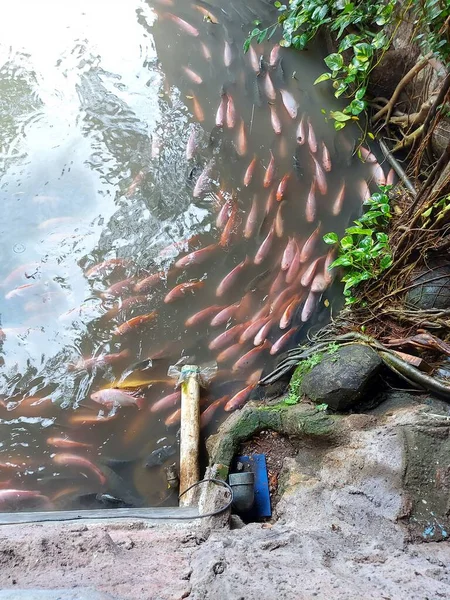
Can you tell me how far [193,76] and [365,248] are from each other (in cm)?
340

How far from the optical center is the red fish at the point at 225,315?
4328 mm

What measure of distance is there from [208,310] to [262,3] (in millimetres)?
4813

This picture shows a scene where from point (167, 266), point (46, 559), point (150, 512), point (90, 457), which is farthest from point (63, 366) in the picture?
point (46, 559)

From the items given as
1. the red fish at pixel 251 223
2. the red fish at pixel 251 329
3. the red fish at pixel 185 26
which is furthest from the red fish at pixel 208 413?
the red fish at pixel 185 26

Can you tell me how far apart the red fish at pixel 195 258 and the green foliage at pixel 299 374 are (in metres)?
1.56

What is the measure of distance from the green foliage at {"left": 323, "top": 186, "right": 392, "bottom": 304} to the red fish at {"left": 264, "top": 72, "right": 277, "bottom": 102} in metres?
2.02

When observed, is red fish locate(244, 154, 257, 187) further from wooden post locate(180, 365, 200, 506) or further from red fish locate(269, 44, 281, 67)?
wooden post locate(180, 365, 200, 506)

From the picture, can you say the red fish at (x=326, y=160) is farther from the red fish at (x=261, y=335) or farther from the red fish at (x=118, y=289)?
the red fish at (x=118, y=289)

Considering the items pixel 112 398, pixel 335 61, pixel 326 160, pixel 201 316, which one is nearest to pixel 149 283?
pixel 201 316

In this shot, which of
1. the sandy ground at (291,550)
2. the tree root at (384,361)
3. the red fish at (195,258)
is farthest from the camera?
the red fish at (195,258)

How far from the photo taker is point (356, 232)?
13.8ft

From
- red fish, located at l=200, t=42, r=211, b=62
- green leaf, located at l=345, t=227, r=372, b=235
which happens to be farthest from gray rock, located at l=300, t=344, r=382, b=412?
red fish, located at l=200, t=42, r=211, b=62

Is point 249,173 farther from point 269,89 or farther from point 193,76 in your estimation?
point 193,76

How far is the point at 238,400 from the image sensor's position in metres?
4.07
